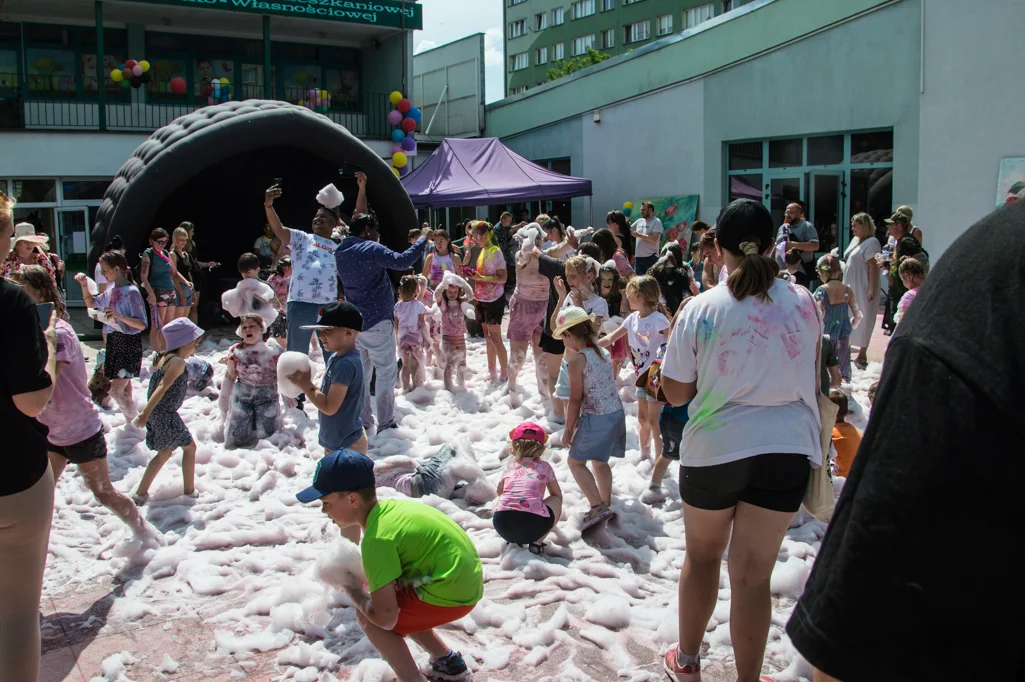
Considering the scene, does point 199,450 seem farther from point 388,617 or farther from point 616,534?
point 388,617

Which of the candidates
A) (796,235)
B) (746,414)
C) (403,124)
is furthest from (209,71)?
(746,414)

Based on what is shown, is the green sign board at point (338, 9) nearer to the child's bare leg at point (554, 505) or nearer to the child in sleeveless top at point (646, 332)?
the child in sleeveless top at point (646, 332)

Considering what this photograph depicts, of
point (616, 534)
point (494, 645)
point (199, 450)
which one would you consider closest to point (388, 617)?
point (494, 645)

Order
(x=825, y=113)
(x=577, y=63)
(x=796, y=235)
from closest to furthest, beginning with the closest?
1. (x=796, y=235)
2. (x=825, y=113)
3. (x=577, y=63)

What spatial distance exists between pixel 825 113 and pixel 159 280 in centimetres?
1200

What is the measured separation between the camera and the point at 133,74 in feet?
71.6

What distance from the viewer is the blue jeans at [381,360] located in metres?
7.68

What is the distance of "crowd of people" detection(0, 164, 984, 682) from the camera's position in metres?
3.24

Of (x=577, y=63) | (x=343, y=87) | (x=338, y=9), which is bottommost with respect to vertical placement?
(x=343, y=87)

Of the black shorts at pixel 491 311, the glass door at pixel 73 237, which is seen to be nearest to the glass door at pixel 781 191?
the black shorts at pixel 491 311

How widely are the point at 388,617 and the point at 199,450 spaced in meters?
4.26

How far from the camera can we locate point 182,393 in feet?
20.6

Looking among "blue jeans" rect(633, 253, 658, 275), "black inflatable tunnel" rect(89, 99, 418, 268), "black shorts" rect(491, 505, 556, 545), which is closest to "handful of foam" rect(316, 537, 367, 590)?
"black shorts" rect(491, 505, 556, 545)

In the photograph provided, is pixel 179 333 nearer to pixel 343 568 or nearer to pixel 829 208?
pixel 343 568
